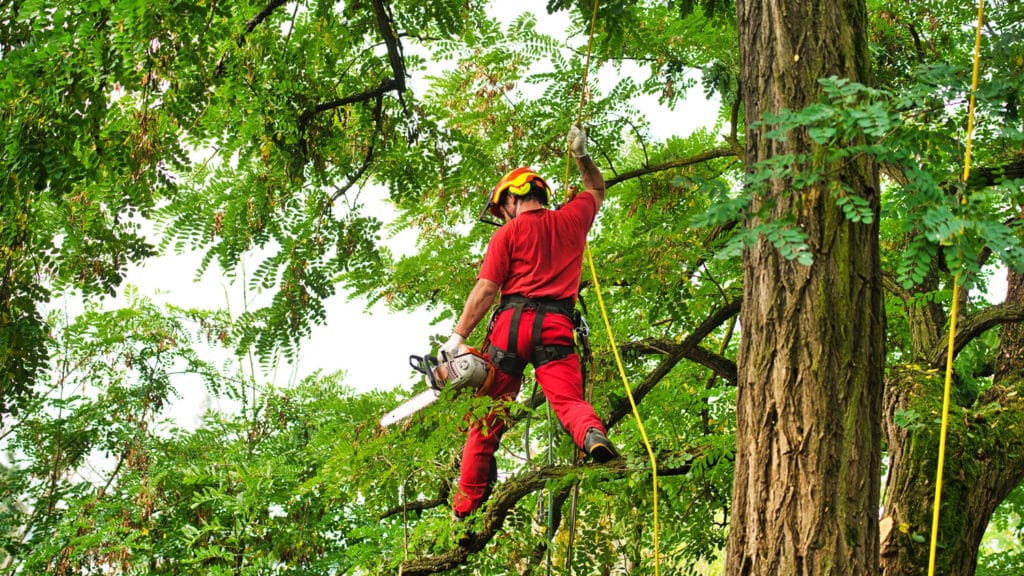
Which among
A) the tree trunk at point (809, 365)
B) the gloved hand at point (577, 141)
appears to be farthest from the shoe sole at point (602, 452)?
the gloved hand at point (577, 141)

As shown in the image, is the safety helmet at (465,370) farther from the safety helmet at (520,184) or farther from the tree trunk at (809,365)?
the tree trunk at (809,365)

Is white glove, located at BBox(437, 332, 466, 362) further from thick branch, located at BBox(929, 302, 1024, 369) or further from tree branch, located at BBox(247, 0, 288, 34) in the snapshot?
thick branch, located at BBox(929, 302, 1024, 369)

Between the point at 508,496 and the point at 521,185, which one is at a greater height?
the point at 521,185

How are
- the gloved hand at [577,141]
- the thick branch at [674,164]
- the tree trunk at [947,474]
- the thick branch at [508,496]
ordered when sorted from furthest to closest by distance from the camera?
the thick branch at [674,164] < the gloved hand at [577,141] < the tree trunk at [947,474] < the thick branch at [508,496]

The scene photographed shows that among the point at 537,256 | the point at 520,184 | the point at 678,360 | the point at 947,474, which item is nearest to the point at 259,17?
the point at 520,184

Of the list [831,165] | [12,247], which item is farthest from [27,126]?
[831,165]

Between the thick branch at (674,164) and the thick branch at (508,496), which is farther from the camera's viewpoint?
the thick branch at (674,164)

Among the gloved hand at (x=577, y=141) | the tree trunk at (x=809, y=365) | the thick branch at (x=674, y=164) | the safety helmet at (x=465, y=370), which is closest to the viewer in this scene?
the tree trunk at (x=809, y=365)

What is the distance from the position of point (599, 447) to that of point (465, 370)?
0.75 metres

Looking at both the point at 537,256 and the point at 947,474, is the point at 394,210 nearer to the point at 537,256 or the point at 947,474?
the point at 537,256

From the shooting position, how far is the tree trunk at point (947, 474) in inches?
159

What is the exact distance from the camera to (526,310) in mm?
4508

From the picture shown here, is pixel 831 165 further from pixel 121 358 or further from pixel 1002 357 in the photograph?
pixel 121 358

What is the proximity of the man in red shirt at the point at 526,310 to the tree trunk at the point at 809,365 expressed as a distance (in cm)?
149
